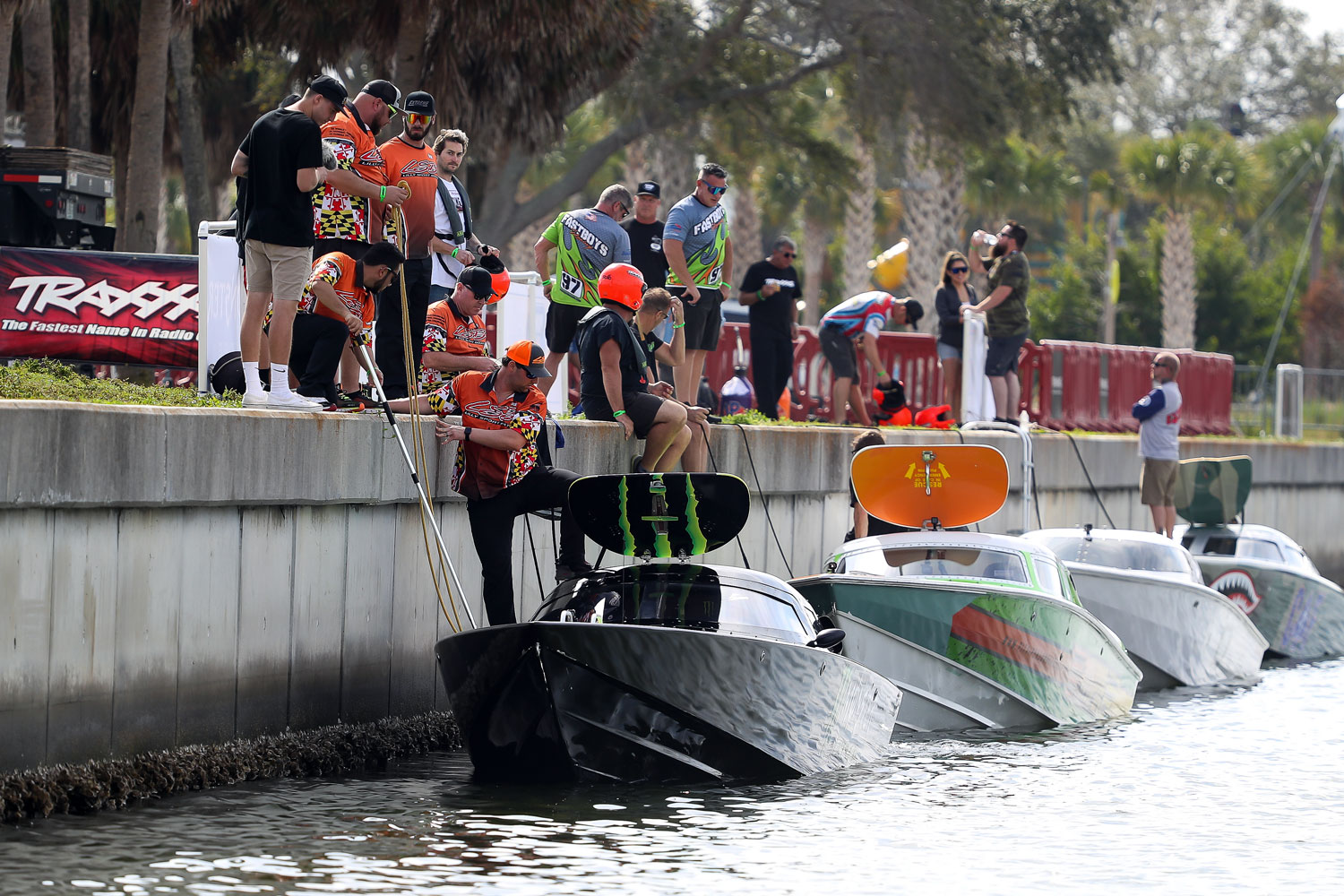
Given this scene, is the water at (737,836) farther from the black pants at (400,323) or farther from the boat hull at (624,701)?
the black pants at (400,323)

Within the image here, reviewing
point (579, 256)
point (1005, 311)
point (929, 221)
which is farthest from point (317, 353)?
point (929, 221)

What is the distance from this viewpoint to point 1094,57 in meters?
31.1

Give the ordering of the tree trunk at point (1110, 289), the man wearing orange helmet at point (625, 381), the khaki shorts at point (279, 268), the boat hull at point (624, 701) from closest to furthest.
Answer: the boat hull at point (624, 701), the khaki shorts at point (279, 268), the man wearing orange helmet at point (625, 381), the tree trunk at point (1110, 289)

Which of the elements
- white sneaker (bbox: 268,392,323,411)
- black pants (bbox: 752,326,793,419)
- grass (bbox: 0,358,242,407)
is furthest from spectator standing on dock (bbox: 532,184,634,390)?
white sneaker (bbox: 268,392,323,411)

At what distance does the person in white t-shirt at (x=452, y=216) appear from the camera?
13.0 metres

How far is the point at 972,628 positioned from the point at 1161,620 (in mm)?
4430

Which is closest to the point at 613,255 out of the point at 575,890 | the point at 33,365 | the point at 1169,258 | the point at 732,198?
the point at 33,365

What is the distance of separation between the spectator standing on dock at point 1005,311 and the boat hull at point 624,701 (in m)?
9.38

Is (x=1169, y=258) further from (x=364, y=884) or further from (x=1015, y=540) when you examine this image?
(x=364, y=884)

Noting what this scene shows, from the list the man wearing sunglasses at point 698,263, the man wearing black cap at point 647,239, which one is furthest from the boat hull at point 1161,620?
the man wearing black cap at point 647,239

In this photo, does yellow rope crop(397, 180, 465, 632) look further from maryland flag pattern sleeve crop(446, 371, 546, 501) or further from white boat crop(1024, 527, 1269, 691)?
white boat crop(1024, 527, 1269, 691)

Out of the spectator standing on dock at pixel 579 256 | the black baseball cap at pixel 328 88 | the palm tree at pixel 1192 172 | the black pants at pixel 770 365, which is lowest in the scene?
the black pants at pixel 770 365

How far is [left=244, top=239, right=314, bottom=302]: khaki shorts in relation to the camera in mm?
10945

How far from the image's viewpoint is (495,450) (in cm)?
1094
